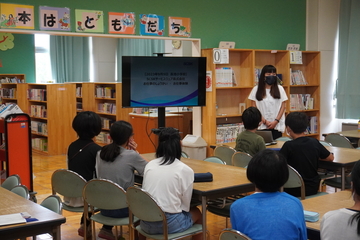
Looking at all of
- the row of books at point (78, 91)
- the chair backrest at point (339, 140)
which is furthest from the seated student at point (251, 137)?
the row of books at point (78, 91)

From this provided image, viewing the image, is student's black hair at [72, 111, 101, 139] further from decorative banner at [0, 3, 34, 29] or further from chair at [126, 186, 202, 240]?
decorative banner at [0, 3, 34, 29]

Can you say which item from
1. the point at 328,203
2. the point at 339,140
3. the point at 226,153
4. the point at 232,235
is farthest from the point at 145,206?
the point at 339,140

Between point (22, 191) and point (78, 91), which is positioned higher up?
point (78, 91)

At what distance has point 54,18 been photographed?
19.3ft

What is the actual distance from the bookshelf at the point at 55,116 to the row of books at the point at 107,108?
65 cm

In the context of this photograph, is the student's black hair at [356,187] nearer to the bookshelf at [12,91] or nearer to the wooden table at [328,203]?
the wooden table at [328,203]

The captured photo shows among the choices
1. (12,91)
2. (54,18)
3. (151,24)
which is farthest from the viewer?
(12,91)

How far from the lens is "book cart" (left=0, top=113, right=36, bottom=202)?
5.28 meters

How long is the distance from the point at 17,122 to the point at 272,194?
395 centimetres

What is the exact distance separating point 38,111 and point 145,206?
303 inches

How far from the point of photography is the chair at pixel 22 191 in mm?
3132

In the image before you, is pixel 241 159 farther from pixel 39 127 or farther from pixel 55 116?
pixel 39 127

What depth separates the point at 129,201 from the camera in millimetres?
3141

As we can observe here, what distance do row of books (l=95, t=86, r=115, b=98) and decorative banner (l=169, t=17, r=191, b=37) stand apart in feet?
10.6
